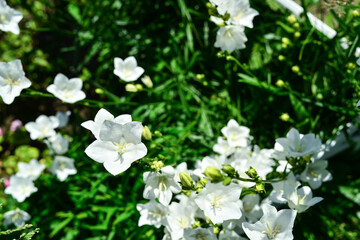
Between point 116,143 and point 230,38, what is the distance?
100 centimetres

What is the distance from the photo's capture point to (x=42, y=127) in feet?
8.05

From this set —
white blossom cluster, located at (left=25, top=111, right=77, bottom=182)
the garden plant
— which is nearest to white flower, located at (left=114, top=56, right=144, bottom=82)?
the garden plant

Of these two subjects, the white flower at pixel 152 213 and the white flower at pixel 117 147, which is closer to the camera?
the white flower at pixel 117 147

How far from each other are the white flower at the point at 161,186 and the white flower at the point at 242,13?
3.28ft

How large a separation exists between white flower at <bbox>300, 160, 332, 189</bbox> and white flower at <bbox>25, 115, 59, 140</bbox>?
182cm

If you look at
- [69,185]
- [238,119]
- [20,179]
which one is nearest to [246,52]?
[238,119]

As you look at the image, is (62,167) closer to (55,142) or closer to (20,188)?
(55,142)

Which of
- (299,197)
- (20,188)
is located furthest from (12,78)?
(299,197)

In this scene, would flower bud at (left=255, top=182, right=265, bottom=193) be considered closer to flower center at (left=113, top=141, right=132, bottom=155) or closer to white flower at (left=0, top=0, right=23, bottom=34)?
flower center at (left=113, top=141, right=132, bottom=155)

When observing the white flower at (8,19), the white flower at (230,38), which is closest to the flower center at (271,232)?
the white flower at (230,38)

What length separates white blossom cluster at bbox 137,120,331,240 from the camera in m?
1.51

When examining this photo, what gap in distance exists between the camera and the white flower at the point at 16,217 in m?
2.25

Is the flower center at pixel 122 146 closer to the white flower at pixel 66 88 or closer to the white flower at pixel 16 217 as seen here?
the white flower at pixel 66 88

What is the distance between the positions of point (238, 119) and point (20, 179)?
1.67 meters
